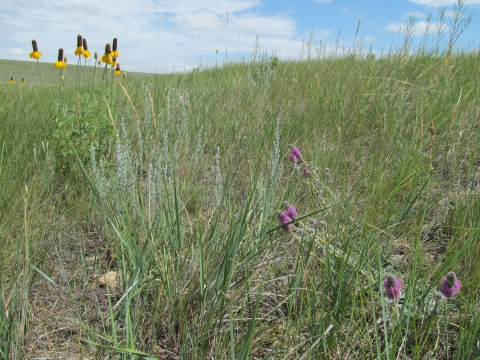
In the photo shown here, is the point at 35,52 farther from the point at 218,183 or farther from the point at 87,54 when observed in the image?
the point at 218,183

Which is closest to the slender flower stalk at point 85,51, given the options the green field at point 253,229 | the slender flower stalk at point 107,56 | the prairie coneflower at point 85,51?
the prairie coneflower at point 85,51

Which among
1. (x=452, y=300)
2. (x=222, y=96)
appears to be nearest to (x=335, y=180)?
(x=452, y=300)

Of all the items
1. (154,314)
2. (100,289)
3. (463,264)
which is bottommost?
(100,289)

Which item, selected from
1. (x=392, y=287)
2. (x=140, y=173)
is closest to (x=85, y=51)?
(x=140, y=173)

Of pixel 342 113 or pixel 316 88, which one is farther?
pixel 316 88

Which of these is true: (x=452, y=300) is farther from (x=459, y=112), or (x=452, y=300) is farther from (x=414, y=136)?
(x=459, y=112)

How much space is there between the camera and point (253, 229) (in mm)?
1762

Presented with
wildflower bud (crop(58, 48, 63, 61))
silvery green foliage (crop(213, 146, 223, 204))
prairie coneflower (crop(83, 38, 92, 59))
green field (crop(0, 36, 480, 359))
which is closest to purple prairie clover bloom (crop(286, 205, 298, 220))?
green field (crop(0, 36, 480, 359))

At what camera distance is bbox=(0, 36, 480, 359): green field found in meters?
1.17

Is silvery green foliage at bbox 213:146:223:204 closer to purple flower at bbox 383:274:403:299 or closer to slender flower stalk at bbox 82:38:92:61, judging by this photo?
purple flower at bbox 383:274:403:299

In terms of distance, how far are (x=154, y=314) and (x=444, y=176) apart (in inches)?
79.2

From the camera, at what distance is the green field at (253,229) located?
1.17 meters

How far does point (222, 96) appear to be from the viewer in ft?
12.7

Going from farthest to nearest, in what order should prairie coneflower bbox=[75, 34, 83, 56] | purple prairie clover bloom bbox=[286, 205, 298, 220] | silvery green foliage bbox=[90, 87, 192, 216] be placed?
1. prairie coneflower bbox=[75, 34, 83, 56]
2. silvery green foliage bbox=[90, 87, 192, 216]
3. purple prairie clover bloom bbox=[286, 205, 298, 220]
